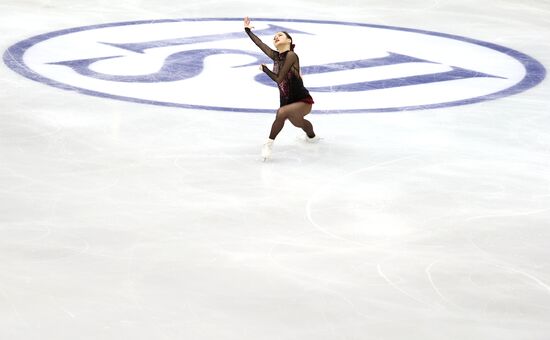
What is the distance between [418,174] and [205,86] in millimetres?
3615

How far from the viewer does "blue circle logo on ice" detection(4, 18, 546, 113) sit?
12.0 meters

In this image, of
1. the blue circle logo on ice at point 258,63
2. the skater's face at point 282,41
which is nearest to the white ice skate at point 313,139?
the skater's face at point 282,41

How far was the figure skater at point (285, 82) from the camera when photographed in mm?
9594

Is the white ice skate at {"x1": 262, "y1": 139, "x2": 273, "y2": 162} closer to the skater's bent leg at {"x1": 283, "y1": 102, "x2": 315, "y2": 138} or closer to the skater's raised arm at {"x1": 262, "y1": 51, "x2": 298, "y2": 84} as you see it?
the skater's bent leg at {"x1": 283, "y1": 102, "x2": 315, "y2": 138}

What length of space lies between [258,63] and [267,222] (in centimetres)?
588

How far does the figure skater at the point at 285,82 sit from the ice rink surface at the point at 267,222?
25cm

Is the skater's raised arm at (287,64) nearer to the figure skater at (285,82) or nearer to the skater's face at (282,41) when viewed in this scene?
the figure skater at (285,82)

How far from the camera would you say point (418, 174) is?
9.36 metres

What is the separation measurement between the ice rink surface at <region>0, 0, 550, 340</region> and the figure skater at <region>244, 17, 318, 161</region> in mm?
255

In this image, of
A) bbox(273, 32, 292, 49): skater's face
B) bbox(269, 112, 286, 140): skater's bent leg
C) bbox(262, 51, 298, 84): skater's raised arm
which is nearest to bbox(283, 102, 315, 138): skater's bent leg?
bbox(269, 112, 286, 140): skater's bent leg

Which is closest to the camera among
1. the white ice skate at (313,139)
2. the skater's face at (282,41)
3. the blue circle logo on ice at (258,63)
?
the skater's face at (282,41)

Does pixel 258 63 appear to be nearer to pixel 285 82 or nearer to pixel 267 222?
pixel 285 82

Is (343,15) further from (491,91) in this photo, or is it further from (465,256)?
(465,256)

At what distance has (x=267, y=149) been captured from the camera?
9555 mm
